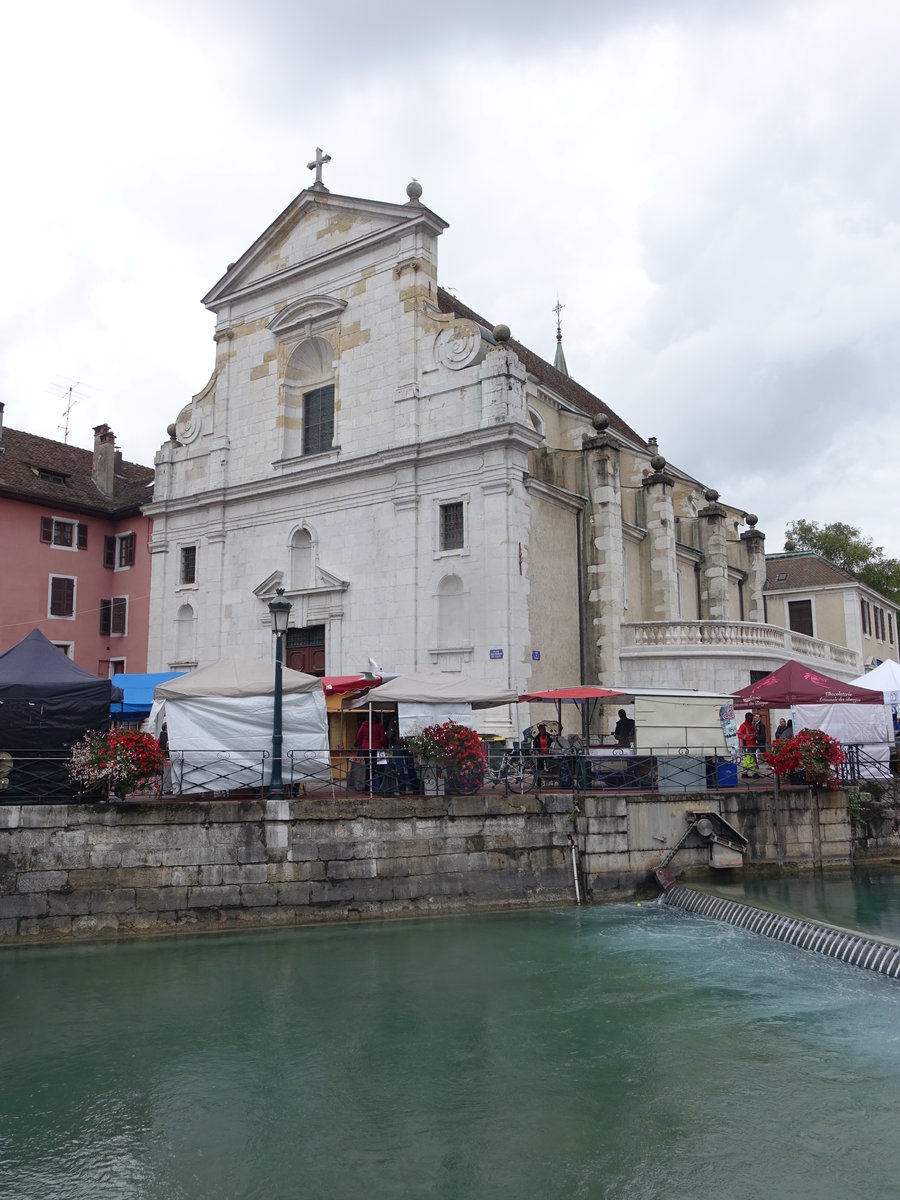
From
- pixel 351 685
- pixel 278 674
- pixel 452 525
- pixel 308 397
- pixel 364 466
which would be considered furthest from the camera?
pixel 308 397

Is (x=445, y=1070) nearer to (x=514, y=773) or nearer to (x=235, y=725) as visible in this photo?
(x=235, y=725)

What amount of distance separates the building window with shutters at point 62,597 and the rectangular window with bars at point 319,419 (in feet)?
35.4

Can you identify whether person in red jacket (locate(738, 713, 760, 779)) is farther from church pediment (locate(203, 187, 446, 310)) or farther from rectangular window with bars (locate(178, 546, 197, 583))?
rectangular window with bars (locate(178, 546, 197, 583))

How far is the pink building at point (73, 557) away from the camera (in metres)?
32.9

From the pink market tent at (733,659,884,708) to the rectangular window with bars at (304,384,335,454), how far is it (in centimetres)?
1424

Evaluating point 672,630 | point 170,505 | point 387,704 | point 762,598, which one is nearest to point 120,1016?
point 387,704

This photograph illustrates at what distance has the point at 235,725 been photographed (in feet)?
55.1

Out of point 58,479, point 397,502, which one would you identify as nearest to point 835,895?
point 397,502

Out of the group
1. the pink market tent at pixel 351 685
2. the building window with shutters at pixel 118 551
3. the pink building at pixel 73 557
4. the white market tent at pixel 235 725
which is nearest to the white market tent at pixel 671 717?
the pink market tent at pixel 351 685

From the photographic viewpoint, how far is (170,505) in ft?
105

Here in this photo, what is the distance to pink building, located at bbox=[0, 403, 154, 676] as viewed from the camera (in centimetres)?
3291

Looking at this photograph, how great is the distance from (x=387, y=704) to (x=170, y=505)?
47.9 ft

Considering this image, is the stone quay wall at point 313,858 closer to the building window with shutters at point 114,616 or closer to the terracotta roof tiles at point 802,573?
the building window with shutters at point 114,616

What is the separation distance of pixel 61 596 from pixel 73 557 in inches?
59.6
